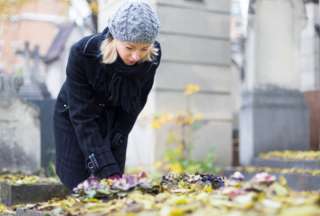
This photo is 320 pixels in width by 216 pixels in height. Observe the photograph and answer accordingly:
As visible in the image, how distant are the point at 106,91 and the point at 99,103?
0.12 meters

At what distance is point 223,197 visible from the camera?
8.41 feet

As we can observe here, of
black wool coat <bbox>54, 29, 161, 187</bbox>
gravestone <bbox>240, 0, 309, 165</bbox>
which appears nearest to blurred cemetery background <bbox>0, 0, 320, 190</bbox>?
gravestone <bbox>240, 0, 309, 165</bbox>

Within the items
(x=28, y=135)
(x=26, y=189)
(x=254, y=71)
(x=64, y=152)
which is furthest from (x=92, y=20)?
(x=64, y=152)

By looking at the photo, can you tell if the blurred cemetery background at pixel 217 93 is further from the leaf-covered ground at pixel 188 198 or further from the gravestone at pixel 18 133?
the leaf-covered ground at pixel 188 198

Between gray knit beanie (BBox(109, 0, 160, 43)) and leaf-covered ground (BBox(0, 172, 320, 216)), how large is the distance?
0.66m

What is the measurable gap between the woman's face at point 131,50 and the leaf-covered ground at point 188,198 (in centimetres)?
59

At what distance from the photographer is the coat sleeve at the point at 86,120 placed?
3725mm

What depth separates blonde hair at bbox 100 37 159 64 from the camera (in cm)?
366

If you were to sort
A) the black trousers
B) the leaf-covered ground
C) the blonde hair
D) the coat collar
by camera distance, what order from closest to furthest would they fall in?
the leaf-covered ground, the blonde hair, the coat collar, the black trousers

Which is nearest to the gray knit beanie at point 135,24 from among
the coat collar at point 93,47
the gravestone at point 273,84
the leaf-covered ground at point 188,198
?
the coat collar at point 93,47

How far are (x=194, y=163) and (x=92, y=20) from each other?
580 centimetres

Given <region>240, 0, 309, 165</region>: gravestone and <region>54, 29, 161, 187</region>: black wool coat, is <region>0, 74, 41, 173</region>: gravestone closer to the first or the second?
<region>54, 29, 161, 187</region>: black wool coat

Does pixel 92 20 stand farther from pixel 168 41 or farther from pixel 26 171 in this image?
pixel 26 171

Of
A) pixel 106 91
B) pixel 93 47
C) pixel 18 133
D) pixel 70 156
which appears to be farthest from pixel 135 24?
pixel 18 133
